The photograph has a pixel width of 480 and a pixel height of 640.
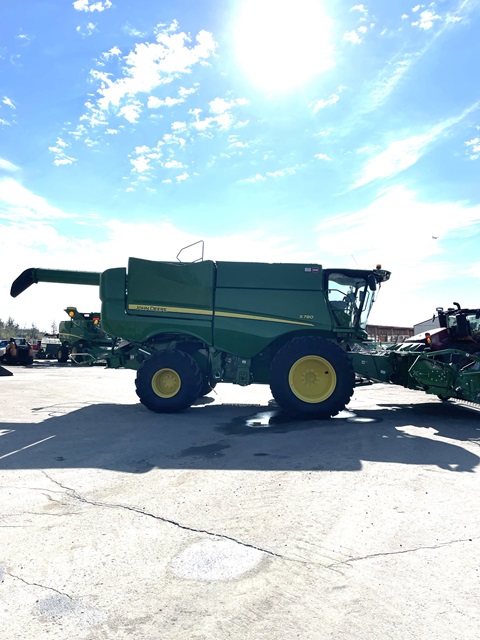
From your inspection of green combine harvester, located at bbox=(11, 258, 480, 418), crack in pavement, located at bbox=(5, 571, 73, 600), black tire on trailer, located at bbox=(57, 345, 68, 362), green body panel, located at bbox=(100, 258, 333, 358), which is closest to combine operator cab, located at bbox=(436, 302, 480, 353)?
green combine harvester, located at bbox=(11, 258, 480, 418)

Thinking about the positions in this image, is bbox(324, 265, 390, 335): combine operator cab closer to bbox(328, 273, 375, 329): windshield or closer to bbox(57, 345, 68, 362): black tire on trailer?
bbox(328, 273, 375, 329): windshield

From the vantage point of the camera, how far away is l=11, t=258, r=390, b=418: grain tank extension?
877 centimetres

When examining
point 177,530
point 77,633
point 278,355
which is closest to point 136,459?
point 177,530

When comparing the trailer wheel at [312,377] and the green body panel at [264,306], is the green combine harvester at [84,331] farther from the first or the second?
the trailer wheel at [312,377]

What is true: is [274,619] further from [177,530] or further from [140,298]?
[140,298]

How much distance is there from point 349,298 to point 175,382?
12.7 feet

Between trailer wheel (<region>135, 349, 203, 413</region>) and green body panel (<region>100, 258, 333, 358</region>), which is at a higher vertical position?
green body panel (<region>100, 258, 333, 358</region>)

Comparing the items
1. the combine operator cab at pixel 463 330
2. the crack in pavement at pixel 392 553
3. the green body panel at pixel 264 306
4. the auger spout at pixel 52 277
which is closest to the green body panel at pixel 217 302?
the green body panel at pixel 264 306

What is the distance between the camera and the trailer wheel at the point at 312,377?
8172 mm

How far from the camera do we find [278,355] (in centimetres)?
842

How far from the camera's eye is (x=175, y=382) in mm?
8875

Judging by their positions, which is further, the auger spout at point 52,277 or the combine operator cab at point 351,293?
the auger spout at point 52,277

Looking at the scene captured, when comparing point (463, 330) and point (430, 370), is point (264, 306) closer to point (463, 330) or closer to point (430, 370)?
point (430, 370)

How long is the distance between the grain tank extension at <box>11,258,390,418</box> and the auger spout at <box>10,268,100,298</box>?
1275 mm
